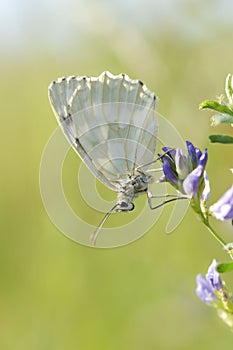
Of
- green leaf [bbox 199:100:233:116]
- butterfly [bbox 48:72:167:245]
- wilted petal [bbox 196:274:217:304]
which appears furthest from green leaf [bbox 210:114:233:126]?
wilted petal [bbox 196:274:217:304]

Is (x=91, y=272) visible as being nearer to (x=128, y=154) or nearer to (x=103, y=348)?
(x=103, y=348)

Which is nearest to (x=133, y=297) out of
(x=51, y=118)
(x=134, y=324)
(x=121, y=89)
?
(x=134, y=324)

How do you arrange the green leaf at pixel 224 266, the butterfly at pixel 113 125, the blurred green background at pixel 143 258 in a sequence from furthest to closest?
1. the blurred green background at pixel 143 258
2. the butterfly at pixel 113 125
3. the green leaf at pixel 224 266

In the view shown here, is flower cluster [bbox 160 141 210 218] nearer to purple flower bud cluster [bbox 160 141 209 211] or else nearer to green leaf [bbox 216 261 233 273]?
purple flower bud cluster [bbox 160 141 209 211]

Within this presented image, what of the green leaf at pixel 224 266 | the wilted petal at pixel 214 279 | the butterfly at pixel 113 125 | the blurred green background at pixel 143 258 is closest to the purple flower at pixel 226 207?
the green leaf at pixel 224 266

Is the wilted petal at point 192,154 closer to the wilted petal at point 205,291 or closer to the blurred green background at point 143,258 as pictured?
the wilted petal at point 205,291

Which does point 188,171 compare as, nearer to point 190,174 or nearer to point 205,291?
point 190,174
